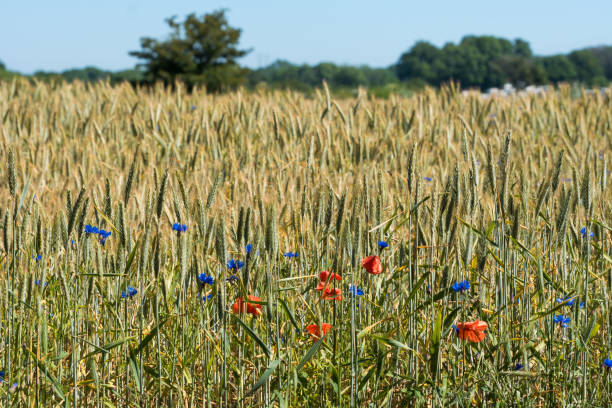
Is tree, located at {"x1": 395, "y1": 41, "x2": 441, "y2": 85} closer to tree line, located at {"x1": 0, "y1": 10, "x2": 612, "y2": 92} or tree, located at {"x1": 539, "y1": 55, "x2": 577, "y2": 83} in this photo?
tree line, located at {"x1": 0, "y1": 10, "x2": 612, "y2": 92}

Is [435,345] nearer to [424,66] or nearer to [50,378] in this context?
[50,378]

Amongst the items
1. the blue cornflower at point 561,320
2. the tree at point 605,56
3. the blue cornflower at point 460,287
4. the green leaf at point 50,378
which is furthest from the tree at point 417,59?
the green leaf at point 50,378

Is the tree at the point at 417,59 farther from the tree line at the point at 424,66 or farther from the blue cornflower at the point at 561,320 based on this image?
the blue cornflower at the point at 561,320

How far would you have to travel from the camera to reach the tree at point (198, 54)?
23.7 metres

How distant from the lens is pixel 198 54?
25.8m

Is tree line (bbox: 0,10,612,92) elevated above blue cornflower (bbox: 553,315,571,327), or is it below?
above

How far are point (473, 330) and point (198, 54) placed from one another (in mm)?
25576

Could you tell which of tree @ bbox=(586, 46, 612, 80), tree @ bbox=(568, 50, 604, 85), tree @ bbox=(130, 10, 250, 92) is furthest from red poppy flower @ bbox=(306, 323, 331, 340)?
tree @ bbox=(586, 46, 612, 80)

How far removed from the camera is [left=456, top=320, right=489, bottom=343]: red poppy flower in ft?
4.93

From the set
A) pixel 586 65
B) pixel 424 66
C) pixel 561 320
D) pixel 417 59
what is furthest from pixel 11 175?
pixel 586 65

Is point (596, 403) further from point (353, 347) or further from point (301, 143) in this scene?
point (301, 143)

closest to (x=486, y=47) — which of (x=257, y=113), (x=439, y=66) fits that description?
(x=439, y=66)

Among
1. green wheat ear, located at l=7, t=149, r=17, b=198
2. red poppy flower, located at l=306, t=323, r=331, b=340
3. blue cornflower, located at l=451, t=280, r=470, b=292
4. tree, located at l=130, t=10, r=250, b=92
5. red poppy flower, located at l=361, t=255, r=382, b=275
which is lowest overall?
red poppy flower, located at l=306, t=323, r=331, b=340

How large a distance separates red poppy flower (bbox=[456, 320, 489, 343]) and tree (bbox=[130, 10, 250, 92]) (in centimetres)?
2171
